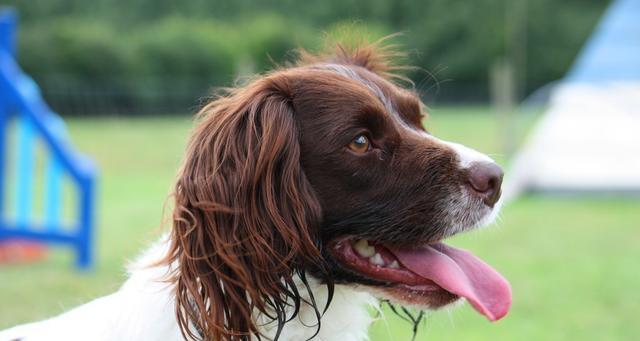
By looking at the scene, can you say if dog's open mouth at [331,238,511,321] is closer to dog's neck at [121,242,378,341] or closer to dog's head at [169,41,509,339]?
dog's head at [169,41,509,339]

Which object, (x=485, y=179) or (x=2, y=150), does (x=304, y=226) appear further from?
(x=2, y=150)

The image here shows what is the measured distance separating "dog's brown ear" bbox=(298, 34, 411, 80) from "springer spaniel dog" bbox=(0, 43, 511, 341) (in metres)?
0.53

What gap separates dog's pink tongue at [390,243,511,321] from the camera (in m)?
2.74

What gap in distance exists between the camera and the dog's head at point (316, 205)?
252 cm

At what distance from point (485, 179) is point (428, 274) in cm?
36

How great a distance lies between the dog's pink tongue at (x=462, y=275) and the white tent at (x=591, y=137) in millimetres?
9664

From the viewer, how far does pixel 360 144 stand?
9.07 ft

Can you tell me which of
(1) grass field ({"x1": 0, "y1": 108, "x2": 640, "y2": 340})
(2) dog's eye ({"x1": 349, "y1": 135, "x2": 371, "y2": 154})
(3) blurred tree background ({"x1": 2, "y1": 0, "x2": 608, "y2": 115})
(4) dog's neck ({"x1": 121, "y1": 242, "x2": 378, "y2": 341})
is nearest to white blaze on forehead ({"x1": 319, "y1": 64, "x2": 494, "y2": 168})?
(2) dog's eye ({"x1": 349, "y1": 135, "x2": 371, "y2": 154})

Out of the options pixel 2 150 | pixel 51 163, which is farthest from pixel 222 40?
pixel 2 150

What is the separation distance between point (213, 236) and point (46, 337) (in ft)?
2.32

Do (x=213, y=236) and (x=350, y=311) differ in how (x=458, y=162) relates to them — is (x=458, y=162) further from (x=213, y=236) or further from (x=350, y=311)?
(x=213, y=236)

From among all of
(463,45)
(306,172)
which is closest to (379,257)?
(306,172)

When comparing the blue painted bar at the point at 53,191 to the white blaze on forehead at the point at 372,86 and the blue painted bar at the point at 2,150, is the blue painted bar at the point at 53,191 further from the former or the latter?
the white blaze on forehead at the point at 372,86

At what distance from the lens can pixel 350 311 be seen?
2.86 m
